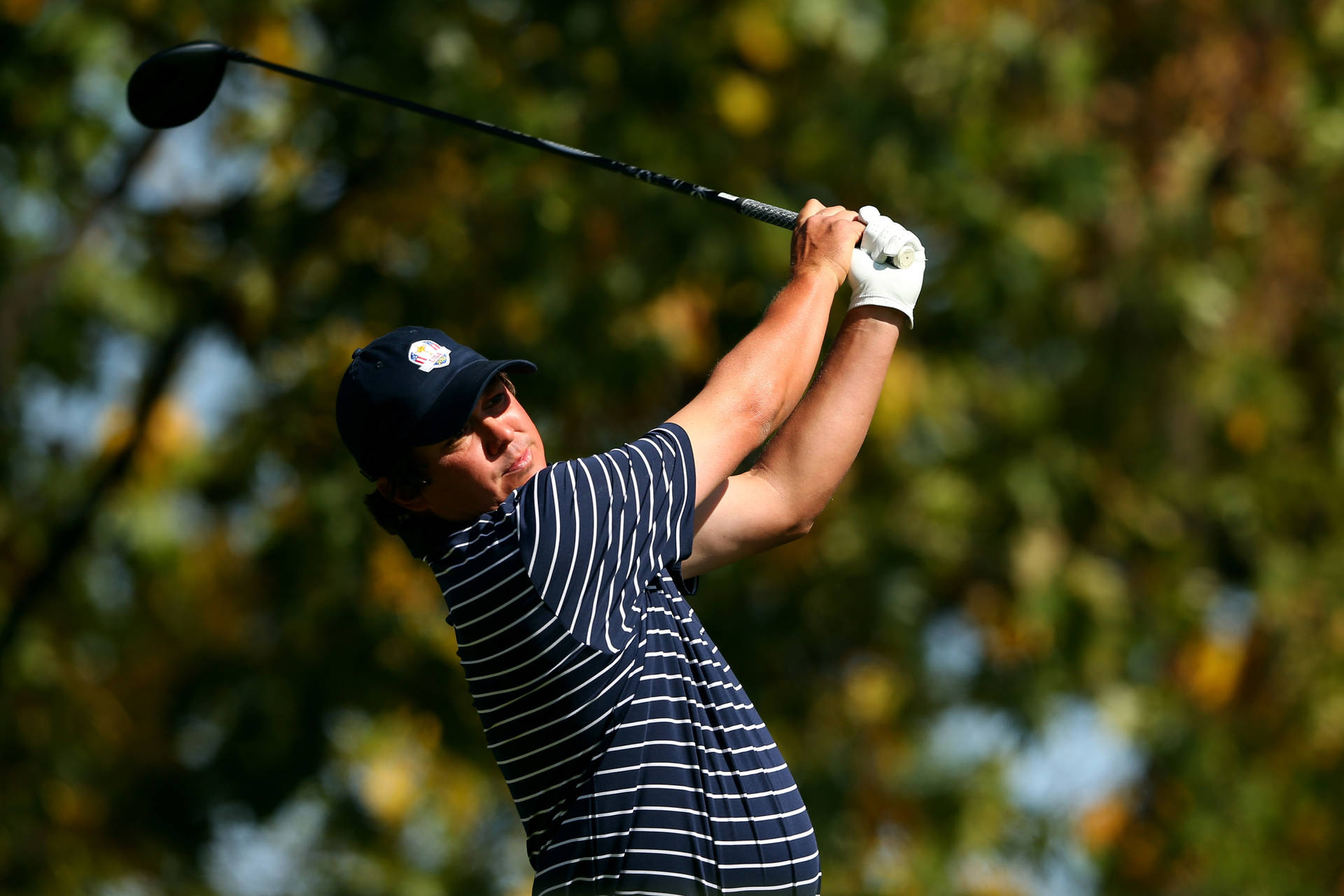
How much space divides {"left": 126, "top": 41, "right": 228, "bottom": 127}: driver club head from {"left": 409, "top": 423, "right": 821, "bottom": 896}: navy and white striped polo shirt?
2.10 m

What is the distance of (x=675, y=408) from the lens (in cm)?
962

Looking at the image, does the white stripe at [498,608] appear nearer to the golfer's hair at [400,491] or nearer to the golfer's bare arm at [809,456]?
the golfer's hair at [400,491]

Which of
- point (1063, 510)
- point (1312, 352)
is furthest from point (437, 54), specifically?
point (1312, 352)

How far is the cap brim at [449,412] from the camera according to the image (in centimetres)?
315

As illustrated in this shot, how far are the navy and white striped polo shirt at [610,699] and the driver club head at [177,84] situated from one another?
6.90 feet

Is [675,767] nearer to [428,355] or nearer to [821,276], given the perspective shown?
[428,355]

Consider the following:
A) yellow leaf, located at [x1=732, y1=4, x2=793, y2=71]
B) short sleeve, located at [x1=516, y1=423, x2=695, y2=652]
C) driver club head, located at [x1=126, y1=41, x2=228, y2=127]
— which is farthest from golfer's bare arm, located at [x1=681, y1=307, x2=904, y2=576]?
yellow leaf, located at [x1=732, y1=4, x2=793, y2=71]

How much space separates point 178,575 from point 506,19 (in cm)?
374

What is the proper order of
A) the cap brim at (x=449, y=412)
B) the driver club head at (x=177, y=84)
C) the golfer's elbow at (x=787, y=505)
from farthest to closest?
1. the driver club head at (x=177, y=84)
2. the golfer's elbow at (x=787, y=505)
3. the cap brim at (x=449, y=412)

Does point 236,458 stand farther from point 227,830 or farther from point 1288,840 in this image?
point 1288,840

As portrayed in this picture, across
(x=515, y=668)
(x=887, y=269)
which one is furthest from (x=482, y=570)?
(x=887, y=269)

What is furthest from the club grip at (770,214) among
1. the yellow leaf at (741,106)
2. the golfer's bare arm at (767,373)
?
the yellow leaf at (741,106)

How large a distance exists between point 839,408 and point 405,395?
85 cm

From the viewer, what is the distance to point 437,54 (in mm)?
8492
